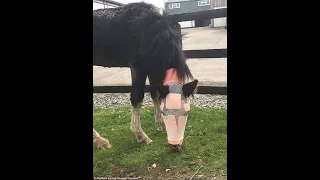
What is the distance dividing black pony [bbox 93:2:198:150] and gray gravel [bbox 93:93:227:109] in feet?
2.92

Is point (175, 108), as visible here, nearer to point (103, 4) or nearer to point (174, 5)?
point (174, 5)

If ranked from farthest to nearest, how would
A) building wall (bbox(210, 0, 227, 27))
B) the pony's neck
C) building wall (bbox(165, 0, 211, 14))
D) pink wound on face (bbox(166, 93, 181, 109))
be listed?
building wall (bbox(165, 0, 211, 14)) → building wall (bbox(210, 0, 227, 27)) → the pony's neck → pink wound on face (bbox(166, 93, 181, 109))

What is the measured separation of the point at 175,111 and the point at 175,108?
0.02m

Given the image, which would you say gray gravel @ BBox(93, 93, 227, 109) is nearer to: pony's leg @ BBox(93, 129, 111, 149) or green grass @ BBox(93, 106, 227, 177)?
green grass @ BBox(93, 106, 227, 177)

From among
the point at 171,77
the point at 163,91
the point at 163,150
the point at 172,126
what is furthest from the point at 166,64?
the point at 163,150

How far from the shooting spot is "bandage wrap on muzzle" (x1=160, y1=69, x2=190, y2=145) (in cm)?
208

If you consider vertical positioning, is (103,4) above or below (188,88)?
above

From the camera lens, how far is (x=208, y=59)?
3.86 m

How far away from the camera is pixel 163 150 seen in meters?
2.45

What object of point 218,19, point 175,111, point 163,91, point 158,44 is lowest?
point 175,111

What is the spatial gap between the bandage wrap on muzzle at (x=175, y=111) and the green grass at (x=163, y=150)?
8.8 inches

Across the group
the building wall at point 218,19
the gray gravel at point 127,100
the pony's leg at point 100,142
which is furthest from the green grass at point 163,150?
the building wall at point 218,19

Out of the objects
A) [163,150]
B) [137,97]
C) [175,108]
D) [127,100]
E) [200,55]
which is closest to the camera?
[175,108]

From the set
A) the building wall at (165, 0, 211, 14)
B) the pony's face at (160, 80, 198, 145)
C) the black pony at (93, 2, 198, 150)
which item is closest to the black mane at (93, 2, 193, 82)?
the black pony at (93, 2, 198, 150)
